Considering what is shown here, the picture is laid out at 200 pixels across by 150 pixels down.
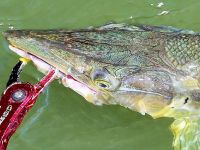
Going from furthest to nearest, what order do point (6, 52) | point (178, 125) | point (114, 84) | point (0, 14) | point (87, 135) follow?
1. point (0, 14)
2. point (6, 52)
3. point (87, 135)
4. point (178, 125)
5. point (114, 84)

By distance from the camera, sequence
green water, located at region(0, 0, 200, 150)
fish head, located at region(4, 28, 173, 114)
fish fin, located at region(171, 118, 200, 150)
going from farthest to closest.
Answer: green water, located at region(0, 0, 200, 150) < fish fin, located at region(171, 118, 200, 150) < fish head, located at region(4, 28, 173, 114)

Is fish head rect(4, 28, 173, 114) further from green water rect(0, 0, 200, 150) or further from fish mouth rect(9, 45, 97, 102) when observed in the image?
green water rect(0, 0, 200, 150)

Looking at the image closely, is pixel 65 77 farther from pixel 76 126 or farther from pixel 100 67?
pixel 76 126

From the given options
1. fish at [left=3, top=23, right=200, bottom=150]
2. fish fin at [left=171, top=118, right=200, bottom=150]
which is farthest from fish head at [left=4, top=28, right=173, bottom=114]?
fish fin at [left=171, top=118, right=200, bottom=150]

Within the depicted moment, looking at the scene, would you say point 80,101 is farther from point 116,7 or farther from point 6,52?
point 116,7

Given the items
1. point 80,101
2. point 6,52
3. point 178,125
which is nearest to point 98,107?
point 80,101

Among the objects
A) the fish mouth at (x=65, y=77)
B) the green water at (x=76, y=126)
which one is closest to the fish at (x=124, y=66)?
the fish mouth at (x=65, y=77)

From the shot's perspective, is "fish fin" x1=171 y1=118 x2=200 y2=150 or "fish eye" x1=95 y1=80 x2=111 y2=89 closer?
"fish eye" x1=95 y1=80 x2=111 y2=89

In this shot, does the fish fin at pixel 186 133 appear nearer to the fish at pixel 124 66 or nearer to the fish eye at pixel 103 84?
the fish at pixel 124 66
